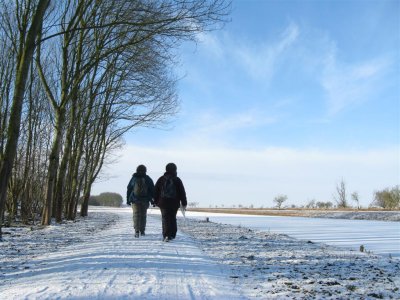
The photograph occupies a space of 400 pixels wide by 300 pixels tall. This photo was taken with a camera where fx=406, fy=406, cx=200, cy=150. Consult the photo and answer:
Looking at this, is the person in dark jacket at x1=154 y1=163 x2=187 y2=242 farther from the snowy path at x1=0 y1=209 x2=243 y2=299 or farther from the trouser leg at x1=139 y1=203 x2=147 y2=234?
the snowy path at x1=0 y1=209 x2=243 y2=299

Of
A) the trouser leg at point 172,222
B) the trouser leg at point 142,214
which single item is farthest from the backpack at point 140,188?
the trouser leg at point 172,222

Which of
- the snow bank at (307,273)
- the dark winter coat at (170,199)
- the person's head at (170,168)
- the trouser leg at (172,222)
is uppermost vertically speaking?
the person's head at (170,168)

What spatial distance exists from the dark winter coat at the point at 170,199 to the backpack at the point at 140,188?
2.46 ft

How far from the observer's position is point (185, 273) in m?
6.43

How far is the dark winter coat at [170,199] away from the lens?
11.0 meters

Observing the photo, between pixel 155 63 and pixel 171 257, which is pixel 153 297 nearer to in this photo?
pixel 171 257

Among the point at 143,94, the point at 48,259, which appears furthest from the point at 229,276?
the point at 143,94

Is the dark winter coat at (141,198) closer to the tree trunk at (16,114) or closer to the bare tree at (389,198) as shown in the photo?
the tree trunk at (16,114)

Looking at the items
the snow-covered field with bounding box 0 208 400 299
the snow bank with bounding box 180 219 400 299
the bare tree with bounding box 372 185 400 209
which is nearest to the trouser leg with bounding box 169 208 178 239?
the snow-covered field with bounding box 0 208 400 299

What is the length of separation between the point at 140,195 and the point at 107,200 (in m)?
105

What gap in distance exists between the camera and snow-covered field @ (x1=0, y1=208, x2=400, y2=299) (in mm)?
5207

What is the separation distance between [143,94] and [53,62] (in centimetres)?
541

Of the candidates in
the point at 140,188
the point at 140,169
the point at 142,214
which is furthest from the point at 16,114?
the point at 142,214

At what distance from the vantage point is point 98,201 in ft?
375
